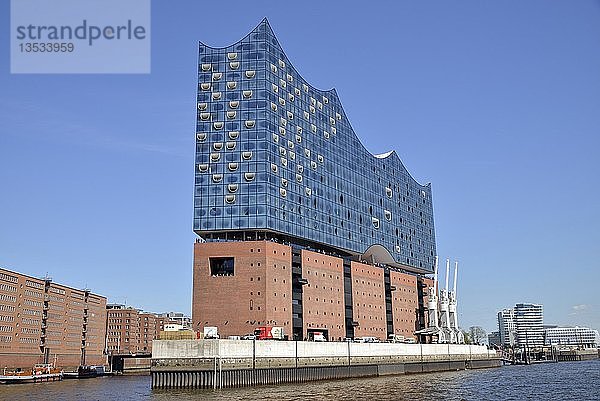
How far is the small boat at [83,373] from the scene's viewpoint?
132 metres

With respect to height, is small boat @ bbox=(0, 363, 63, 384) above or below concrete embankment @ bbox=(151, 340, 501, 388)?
below

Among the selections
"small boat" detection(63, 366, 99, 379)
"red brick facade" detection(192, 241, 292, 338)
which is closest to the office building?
"red brick facade" detection(192, 241, 292, 338)

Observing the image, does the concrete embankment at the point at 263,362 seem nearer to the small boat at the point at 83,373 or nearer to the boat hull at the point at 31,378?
the boat hull at the point at 31,378

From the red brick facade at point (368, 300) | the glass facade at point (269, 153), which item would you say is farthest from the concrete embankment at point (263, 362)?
the glass facade at point (269, 153)

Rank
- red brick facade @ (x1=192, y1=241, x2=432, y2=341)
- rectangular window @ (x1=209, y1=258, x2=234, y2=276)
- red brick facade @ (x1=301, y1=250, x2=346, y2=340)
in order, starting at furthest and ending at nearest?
1. red brick facade @ (x1=301, y1=250, x2=346, y2=340)
2. rectangular window @ (x1=209, y1=258, x2=234, y2=276)
3. red brick facade @ (x1=192, y1=241, x2=432, y2=341)

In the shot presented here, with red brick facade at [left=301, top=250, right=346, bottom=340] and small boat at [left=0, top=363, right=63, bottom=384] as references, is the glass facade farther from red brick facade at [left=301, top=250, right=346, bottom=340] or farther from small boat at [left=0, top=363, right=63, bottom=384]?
small boat at [left=0, top=363, right=63, bottom=384]

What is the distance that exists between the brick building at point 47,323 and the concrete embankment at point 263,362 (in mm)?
59170

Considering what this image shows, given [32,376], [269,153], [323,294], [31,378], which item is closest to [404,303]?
[323,294]

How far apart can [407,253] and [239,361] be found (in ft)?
258

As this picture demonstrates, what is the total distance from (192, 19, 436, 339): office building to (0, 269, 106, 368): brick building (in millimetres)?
48802

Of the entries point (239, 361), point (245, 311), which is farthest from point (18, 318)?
point (239, 361)

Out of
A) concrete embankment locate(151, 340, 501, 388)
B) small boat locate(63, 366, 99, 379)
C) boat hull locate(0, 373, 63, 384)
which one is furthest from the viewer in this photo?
small boat locate(63, 366, 99, 379)

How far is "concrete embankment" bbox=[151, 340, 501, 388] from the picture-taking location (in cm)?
7756

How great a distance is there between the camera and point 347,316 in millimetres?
120062
